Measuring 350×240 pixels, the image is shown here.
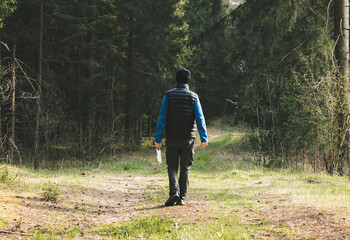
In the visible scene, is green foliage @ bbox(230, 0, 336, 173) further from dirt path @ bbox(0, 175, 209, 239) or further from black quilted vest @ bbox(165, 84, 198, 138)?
dirt path @ bbox(0, 175, 209, 239)

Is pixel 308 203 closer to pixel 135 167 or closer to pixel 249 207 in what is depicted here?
pixel 249 207

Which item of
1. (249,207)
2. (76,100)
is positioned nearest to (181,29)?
(76,100)

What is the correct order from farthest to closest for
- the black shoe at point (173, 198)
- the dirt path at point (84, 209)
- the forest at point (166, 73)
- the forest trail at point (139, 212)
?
→ the forest at point (166, 73)
the black shoe at point (173, 198)
the dirt path at point (84, 209)
the forest trail at point (139, 212)

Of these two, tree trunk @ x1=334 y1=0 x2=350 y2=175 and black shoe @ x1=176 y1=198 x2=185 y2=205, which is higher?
tree trunk @ x1=334 y1=0 x2=350 y2=175

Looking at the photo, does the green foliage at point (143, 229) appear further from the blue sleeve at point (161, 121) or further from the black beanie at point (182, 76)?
the black beanie at point (182, 76)

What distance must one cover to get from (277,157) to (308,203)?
731 centimetres

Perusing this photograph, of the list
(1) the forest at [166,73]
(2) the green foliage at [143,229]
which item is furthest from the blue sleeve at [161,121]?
(1) the forest at [166,73]

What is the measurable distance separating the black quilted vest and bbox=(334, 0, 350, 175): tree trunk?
5.38 meters

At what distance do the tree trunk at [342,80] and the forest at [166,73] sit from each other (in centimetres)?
3

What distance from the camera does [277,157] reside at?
12.6m

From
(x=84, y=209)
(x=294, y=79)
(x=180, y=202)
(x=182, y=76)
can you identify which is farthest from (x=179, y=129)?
(x=294, y=79)

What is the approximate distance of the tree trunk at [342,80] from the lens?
9492mm

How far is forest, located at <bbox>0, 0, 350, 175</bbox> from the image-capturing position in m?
9.90

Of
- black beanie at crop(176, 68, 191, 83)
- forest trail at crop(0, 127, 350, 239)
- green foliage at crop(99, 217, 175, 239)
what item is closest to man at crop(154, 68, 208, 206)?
black beanie at crop(176, 68, 191, 83)
